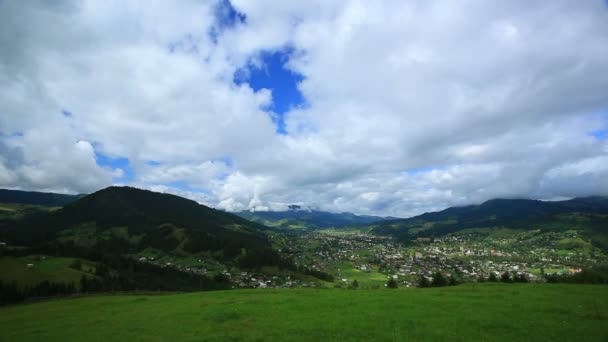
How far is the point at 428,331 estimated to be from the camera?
16953mm

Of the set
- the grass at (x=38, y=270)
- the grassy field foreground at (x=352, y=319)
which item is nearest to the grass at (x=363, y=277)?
the grass at (x=38, y=270)

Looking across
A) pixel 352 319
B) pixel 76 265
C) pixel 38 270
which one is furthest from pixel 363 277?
pixel 352 319

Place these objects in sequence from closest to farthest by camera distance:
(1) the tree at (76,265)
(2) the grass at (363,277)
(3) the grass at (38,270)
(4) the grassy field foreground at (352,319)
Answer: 1. (4) the grassy field foreground at (352,319)
2. (3) the grass at (38,270)
3. (1) the tree at (76,265)
4. (2) the grass at (363,277)

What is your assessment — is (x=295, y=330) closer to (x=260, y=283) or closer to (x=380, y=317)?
(x=380, y=317)

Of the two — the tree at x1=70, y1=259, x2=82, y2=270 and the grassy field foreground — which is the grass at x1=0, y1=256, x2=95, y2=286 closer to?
the tree at x1=70, y1=259, x2=82, y2=270

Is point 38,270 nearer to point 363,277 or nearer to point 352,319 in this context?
point 352,319

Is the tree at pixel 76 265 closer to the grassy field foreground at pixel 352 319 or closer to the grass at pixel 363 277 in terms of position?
the grassy field foreground at pixel 352 319

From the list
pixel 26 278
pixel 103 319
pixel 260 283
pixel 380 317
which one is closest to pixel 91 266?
pixel 26 278

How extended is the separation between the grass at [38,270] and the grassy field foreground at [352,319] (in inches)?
3772

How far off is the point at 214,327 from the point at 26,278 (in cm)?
12930

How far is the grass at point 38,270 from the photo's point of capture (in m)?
100

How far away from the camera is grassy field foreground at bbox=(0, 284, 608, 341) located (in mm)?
A: 16953

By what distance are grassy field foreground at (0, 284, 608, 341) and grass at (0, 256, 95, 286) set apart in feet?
314

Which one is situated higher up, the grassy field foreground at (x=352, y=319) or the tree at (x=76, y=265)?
the grassy field foreground at (x=352, y=319)
